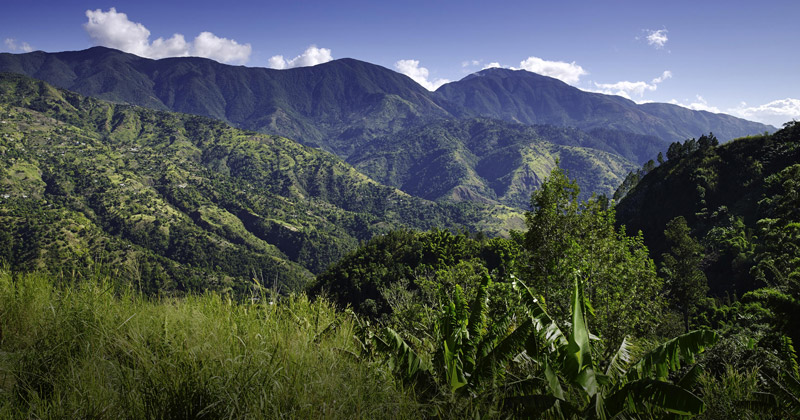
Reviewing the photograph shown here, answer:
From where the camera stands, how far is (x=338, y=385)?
8.94 feet

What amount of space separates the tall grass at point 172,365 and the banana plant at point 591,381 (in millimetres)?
1273

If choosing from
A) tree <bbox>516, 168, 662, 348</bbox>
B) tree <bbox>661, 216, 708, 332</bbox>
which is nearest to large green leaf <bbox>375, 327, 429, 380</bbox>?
tree <bbox>516, 168, 662, 348</bbox>

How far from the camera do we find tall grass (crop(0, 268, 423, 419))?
2436 mm

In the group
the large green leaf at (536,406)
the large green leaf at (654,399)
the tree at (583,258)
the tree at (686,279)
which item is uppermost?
the large green leaf at (536,406)

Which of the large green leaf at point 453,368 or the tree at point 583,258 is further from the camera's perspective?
the tree at point 583,258

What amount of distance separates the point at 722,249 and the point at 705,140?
4093 centimetres

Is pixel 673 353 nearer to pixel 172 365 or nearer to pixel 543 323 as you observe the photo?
pixel 543 323

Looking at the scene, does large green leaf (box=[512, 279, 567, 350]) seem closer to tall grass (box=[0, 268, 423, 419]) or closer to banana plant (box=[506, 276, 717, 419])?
banana plant (box=[506, 276, 717, 419])

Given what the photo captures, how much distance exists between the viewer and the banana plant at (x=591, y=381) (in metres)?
3.15

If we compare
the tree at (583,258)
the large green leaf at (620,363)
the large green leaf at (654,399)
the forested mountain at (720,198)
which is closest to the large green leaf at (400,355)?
the large green leaf at (654,399)

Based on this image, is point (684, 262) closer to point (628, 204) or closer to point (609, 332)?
point (609, 332)

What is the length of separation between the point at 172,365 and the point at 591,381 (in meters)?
3.64

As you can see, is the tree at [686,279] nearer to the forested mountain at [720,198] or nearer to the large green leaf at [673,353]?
the forested mountain at [720,198]

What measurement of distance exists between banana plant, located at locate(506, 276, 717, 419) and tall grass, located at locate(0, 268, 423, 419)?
4.18ft
